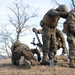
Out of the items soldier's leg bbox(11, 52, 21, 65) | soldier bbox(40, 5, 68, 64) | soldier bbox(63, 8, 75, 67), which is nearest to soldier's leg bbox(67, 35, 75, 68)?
soldier bbox(63, 8, 75, 67)

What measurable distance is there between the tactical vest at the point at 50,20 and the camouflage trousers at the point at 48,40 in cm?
14

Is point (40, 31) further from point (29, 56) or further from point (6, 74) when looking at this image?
point (6, 74)

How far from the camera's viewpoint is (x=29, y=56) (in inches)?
378

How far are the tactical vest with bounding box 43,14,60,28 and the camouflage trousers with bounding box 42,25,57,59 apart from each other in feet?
0.45

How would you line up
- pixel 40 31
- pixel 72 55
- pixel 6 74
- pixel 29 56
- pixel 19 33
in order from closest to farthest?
pixel 6 74
pixel 72 55
pixel 29 56
pixel 40 31
pixel 19 33

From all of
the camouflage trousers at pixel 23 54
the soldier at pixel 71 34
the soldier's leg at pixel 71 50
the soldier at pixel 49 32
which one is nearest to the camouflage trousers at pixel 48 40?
the soldier at pixel 49 32

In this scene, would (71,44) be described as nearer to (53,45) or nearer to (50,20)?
(53,45)

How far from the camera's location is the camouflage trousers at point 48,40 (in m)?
9.78

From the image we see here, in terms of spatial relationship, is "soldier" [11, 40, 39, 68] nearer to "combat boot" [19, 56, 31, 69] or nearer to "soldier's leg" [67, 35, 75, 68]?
"combat boot" [19, 56, 31, 69]

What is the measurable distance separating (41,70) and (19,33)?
70.8 feet

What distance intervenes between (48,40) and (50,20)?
0.66 metres

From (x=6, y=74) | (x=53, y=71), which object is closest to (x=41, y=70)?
(x=53, y=71)

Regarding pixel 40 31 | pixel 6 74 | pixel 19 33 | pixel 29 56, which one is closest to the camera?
pixel 6 74

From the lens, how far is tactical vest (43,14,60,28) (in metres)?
9.63
